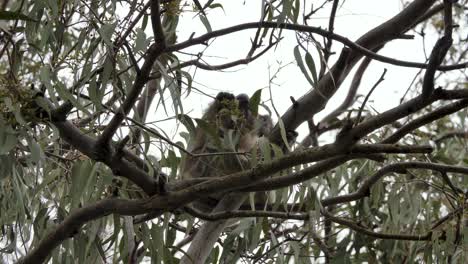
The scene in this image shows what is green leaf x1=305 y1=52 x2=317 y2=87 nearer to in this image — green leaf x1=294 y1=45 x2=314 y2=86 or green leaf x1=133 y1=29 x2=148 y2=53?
green leaf x1=294 y1=45 x2=314 y2=86

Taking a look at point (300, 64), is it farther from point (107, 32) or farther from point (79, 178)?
point (79, 178)

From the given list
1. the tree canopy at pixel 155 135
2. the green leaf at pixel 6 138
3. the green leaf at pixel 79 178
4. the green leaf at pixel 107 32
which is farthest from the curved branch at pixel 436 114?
the green leaf at pixel 6 138

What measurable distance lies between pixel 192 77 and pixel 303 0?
413mm

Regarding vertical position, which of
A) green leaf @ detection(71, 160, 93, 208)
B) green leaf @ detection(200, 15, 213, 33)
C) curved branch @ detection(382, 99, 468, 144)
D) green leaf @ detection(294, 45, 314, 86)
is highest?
green leaf @ detection(200, 15, 213, 33)

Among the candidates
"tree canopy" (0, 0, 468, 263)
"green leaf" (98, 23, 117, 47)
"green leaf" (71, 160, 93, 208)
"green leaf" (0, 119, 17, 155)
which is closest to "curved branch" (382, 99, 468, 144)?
"tree canopy" (0, 0, 468, 263)

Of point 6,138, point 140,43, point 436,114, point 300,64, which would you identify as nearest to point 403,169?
point 436,114

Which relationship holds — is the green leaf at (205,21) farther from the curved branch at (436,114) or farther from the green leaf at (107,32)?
the curved branch at (436,114)

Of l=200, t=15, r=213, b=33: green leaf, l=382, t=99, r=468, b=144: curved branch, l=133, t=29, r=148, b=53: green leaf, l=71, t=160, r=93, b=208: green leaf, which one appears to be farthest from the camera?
l=71, t=160, r=93, b=208: green leaf

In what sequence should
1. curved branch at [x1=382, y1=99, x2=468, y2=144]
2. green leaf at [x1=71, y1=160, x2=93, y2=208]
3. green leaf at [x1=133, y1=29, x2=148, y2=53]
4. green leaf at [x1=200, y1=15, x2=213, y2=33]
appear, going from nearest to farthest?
curved branch at [x1=382, y1=99, x2=468, y2=144] → green leaf at [x1=133, y1=29, x2=148, y2=53] → green leaf at [x1=200, y1=15, x2=213, y2=33] → green leaf at [x1=71, y1=160, x2=93, y2=208]

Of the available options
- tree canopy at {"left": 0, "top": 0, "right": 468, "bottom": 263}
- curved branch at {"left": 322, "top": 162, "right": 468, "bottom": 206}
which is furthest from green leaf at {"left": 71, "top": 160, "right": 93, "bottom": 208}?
curved branch at {"left": 322, "top": 162, "right": 468, "bottom": 206}

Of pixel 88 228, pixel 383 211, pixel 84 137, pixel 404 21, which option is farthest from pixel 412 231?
pixel 84 137

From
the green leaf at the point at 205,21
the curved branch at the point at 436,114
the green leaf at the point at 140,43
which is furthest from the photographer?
the green leaf at the point at 205,21

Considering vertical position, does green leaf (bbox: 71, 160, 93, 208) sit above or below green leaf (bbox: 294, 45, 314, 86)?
below

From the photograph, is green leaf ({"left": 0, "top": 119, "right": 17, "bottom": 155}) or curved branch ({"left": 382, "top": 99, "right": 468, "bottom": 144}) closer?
curved branch ({"left": 382, "top": 99, "right": 468, "bottom": 144})
